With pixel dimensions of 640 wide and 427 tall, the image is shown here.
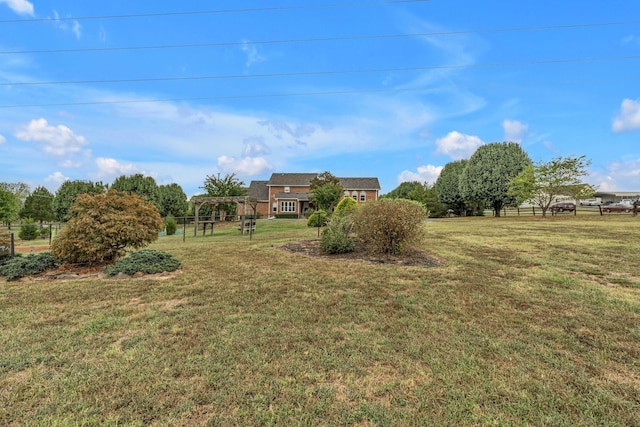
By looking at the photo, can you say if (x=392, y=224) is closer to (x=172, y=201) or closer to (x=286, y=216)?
(x=286, y=216)

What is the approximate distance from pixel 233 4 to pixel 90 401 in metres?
13.7

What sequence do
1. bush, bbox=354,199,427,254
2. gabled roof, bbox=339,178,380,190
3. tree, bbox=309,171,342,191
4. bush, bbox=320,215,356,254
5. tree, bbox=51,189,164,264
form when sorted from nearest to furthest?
tree, bbox=51,189,164,264
bush, bbox=354,199,427,254
bush, bbox=320,215,356,254
tree, bbox=309,171,342,191
gabled roof, bbox=339,178,380,190

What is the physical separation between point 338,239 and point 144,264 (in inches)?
186

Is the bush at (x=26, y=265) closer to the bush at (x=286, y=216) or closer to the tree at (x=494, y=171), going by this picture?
the tree at (x=494, y=171)

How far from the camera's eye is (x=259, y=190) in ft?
154

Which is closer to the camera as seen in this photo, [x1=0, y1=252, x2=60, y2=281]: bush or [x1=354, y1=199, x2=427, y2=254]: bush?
[x1=0, y1=252, x2=60, y2=281]: bush

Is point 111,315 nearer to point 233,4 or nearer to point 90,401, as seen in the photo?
point 90,401

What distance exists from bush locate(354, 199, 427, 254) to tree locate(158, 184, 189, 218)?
32.4 m

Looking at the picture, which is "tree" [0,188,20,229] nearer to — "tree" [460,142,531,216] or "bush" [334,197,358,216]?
"bush" [334,197,358,216]

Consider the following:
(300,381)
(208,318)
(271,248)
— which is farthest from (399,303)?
(271,248)

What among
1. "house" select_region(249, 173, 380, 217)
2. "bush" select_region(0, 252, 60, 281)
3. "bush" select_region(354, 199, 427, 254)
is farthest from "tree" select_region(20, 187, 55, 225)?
"bush" select_region(354, 199, 427, 254)

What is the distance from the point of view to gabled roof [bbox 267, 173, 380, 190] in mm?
43562

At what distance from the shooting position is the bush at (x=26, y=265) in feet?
18.1

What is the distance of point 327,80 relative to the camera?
1457cm
